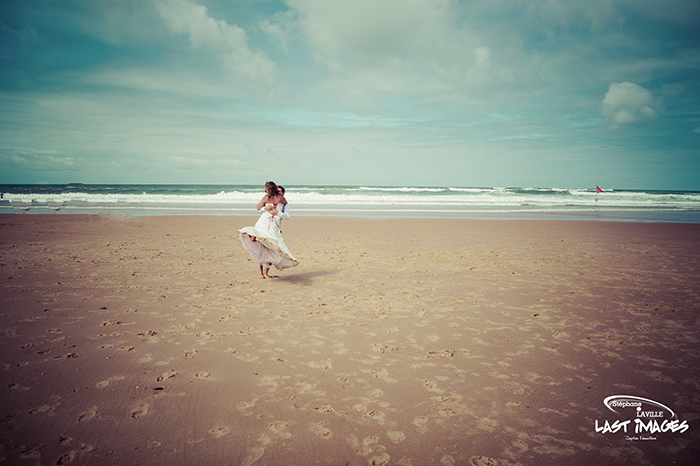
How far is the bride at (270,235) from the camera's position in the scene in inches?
292

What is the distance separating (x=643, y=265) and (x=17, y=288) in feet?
49.5

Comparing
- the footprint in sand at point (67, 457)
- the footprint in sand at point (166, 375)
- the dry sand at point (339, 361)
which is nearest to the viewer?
the footprint in sand at point (67, 457)

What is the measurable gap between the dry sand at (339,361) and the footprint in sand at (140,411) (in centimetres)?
2

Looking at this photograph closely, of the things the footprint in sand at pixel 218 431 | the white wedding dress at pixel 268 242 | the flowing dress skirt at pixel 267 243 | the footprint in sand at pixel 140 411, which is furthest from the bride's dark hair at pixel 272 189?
the footprint in sand at pixel 218 431

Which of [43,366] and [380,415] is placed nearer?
[380,415]

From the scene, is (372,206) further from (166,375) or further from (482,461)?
(482,461)

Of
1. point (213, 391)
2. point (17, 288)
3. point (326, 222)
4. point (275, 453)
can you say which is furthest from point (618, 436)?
point (326, 222)

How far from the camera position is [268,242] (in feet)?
24.3

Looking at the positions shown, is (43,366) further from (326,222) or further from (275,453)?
(326,222)

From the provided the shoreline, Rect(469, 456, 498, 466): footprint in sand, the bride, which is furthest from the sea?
Rect(469, 456, 498, 466): footprint in sand

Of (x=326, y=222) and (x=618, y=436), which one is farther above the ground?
(x=326, y=222)

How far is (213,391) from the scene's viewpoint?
3611 mm

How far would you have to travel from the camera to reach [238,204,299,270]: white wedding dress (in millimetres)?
7406

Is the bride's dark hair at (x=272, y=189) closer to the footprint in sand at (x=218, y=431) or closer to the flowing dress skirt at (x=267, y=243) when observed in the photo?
the flowing dress skirt at (x=267, y=243)
